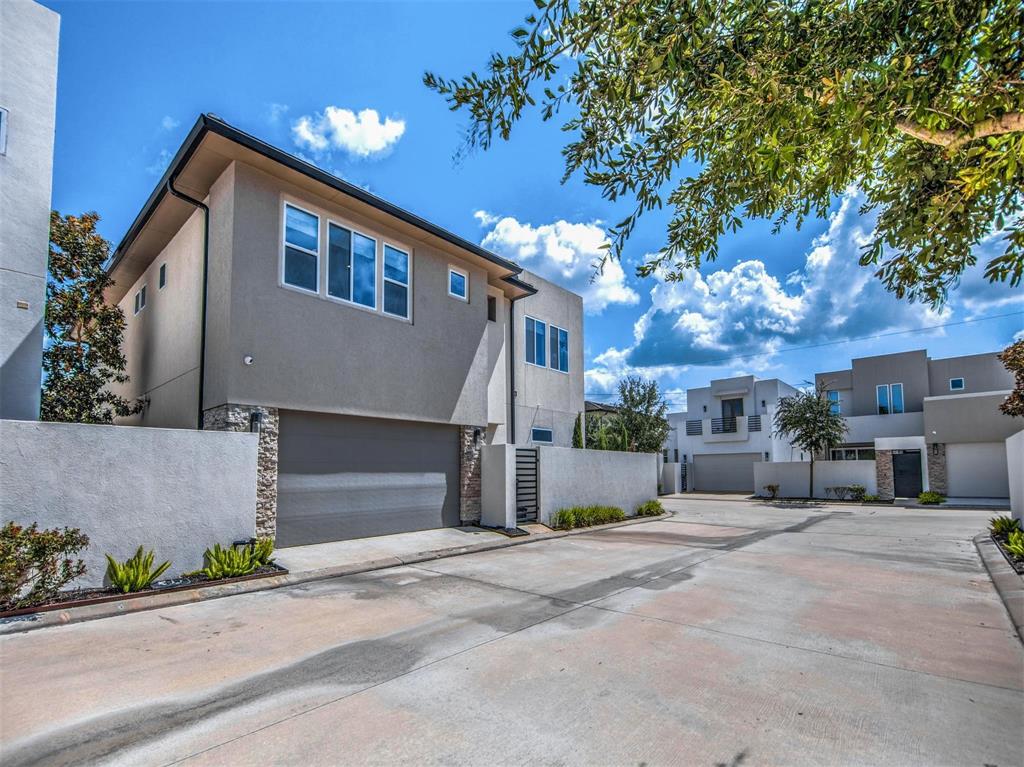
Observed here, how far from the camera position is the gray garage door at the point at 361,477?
34.6 feet

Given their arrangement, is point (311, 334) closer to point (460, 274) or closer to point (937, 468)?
point (460, 274)

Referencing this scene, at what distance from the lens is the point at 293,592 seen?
7.79 meters

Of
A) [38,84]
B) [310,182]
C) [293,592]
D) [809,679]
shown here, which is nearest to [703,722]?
[809,679]

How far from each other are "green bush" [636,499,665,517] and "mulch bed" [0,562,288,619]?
1295 cm

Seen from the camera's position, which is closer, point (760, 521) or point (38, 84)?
point (38, 84)

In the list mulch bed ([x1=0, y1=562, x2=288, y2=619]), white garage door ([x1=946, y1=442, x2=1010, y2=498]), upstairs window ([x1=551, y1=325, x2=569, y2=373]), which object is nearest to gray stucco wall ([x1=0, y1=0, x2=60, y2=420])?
mulch bed ([x1=0, y1=562, x2=288, y2=619])

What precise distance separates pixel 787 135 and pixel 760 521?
16.9 meters

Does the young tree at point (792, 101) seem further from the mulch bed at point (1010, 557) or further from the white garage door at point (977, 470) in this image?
the white garage door at point (977, 470)

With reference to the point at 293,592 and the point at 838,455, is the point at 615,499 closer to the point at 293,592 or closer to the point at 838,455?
the point at 293,592

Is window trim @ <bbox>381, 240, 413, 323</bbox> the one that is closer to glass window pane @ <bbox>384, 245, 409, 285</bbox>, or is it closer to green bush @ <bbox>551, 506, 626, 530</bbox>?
glass window pane @ <bbox>384, 245, 409, 285</bbox>

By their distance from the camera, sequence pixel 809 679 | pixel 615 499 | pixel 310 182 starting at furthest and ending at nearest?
pixel 615 499 < pixel 310 182 < pixel 809 679

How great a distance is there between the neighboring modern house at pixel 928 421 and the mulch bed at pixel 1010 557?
49.1 ft

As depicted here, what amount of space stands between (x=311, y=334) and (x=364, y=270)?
217 cm

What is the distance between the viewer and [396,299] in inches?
507
